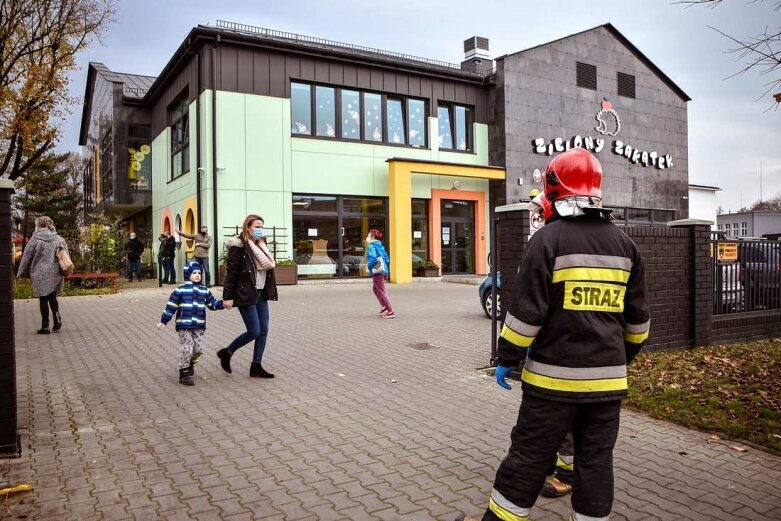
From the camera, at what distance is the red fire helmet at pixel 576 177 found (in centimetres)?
283

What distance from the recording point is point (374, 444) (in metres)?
4.61

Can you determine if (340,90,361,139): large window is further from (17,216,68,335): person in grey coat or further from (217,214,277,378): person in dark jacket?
(217,214,277,378): person in dark jacket

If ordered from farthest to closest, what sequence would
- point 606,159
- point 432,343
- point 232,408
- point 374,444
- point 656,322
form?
point 606,159 → point 432,343 → point 656,322 → point 232,408 → point 374,444

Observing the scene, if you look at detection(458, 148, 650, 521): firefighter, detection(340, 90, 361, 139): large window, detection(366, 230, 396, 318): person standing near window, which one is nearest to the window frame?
detection(340, 90, 361, 139): large window

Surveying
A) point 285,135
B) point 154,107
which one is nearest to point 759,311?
point 285,135

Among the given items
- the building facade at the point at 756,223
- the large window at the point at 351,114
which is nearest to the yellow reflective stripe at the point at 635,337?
the large window at the point at 351,114

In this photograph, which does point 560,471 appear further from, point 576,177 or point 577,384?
point 576,177

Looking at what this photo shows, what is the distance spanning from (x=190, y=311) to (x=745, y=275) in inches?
325

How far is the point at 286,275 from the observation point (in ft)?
65.6

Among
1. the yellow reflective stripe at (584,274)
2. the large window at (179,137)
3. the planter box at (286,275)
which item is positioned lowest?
the planter box at (286,275)

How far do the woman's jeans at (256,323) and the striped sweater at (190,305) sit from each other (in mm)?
320

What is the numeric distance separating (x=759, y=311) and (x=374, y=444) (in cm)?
785

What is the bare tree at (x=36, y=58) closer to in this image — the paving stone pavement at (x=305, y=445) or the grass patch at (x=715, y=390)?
the paving stone pavement at (x=305, y=445)

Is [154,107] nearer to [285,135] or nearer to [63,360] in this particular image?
[285,135]
